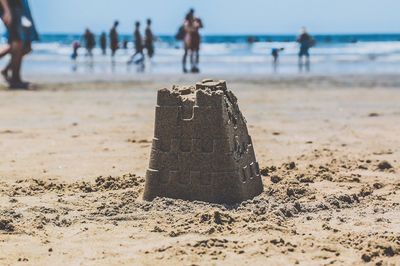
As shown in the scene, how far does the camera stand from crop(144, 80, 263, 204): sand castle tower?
3949 mm

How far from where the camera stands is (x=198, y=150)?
3.99 m

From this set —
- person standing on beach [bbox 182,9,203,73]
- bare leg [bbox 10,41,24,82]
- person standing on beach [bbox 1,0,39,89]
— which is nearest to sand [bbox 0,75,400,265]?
person standing on beach [bbox 1,0,39,89]

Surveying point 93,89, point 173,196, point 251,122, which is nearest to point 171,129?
point 173,196

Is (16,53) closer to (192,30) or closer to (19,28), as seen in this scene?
(19,28)

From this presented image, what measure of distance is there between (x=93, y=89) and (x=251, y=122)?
19.4 ft

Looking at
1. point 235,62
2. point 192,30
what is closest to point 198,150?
point 192,30

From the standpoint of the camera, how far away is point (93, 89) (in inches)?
539

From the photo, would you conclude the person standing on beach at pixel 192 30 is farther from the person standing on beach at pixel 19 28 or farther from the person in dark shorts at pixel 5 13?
the person in dark shorts at pixel 5 13

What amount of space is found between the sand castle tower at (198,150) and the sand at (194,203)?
0.09m

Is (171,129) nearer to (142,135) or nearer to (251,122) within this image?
(142,135)

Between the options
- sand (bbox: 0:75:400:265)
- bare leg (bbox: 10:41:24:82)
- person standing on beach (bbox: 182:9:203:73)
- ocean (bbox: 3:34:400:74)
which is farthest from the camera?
ocean (bbox: 3:34:400:74)

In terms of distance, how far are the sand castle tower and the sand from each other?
0.09 metres

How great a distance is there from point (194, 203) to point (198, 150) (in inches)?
11.4

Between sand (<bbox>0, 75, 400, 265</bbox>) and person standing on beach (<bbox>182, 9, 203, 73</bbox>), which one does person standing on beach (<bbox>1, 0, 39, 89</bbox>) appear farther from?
person standing on beach (<bbox>182, 9, 203, 73</bbox>)
